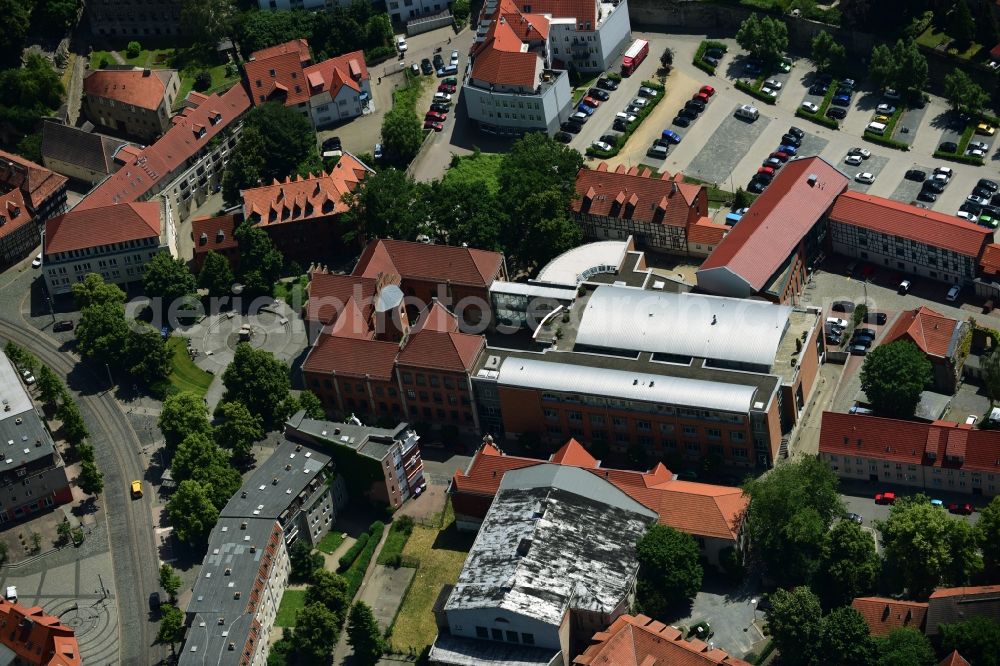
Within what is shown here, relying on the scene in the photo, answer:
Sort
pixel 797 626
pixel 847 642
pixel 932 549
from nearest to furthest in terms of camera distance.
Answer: pixel 847 642 < pixel 797 626 < pixel 932 549

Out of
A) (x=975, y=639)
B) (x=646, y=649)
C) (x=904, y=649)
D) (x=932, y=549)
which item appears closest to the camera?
(x=975, y=639)

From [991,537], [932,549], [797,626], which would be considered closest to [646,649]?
[797,626]

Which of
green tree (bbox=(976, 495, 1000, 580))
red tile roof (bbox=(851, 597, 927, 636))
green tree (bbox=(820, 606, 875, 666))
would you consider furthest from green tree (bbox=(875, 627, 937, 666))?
green tree (bbox=(976, 495, 1000, 580))

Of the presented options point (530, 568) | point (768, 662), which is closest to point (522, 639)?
point (530, 568)

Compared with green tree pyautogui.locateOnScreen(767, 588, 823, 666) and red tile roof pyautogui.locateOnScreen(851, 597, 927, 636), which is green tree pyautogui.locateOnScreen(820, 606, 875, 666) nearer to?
green tree pyautogui.locateOnScreen(767, 588, 823, 666)

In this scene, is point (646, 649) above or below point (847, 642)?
below

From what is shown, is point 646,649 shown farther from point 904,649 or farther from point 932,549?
point 932,549

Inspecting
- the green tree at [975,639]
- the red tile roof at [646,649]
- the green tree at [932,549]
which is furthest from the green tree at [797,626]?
the green tree at [975,639]

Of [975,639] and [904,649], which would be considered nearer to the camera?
[975,639]

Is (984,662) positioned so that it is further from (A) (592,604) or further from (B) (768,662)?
(A) (592,604)
